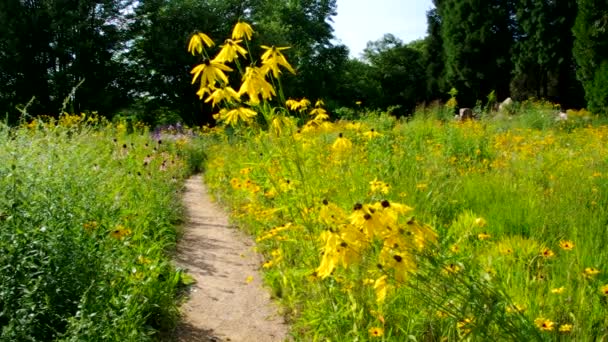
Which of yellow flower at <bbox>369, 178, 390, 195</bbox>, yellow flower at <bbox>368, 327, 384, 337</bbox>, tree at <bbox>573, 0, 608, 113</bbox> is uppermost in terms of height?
tree at <bbox>573, 0, 608, 113</bbox>

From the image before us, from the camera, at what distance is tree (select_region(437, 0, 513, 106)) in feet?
73.7

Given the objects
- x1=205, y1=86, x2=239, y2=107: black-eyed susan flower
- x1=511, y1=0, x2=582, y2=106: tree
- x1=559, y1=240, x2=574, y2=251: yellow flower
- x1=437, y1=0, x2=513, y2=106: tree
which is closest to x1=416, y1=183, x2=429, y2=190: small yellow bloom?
x1=559, y1=240, x2=574, y2=251: yellow flower

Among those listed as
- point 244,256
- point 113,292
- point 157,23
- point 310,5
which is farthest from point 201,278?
point 310,5

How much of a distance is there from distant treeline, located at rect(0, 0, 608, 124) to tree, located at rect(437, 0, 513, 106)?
4 centimetres

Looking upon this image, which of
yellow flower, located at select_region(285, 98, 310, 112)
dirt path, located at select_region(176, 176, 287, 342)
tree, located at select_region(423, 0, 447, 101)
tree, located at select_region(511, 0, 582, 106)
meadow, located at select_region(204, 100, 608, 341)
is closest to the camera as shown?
meadow, located at select_region(204, 100, 608, 341)

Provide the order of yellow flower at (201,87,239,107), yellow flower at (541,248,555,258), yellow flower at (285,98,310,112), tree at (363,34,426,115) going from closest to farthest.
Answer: yellow flower at (201,87,239,107)
yellow flower at (541,248,555,258)
yellow flower at (285,98,310,112)
tree at (363,34,426,115)

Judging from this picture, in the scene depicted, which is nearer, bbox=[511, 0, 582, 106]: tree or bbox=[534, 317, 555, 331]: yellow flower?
bbox=[534, 317, 555, 331]: yellow flower

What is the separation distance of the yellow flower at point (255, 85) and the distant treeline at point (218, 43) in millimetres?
12286

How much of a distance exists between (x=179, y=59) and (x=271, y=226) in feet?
55.4

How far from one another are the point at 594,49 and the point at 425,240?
48.4 ft

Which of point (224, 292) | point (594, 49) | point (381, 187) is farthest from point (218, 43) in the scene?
point (381, 187)

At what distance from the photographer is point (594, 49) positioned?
14.1m

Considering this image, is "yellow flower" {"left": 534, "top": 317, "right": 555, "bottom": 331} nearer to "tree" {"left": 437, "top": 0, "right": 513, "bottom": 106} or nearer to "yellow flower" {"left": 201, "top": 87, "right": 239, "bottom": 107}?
"yellow flower" {"left": 201, "top": 87, "right": 239, "bottom": 107}

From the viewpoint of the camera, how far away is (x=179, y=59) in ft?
64.7
